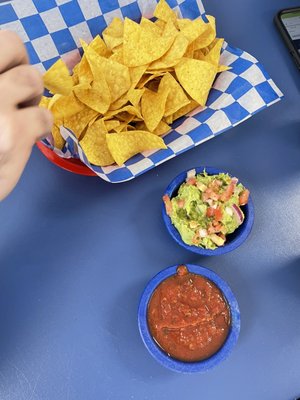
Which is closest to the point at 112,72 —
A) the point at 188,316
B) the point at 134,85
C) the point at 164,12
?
the point at 134,85

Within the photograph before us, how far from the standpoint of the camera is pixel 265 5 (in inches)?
67.9

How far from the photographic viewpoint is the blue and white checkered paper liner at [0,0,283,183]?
1325 mm

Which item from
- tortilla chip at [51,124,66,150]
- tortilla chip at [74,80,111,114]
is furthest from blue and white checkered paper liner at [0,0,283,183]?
tortilla chip at [74,80,111,114]

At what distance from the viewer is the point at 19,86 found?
2.56 ft

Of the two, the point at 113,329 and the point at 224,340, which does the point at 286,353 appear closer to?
the point at 224,340

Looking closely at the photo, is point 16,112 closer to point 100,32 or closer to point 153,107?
point 153,107

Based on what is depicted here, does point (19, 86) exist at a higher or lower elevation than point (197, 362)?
higher

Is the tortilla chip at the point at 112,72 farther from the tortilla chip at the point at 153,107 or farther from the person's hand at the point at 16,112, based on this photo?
the person's hand at the point at 16,112

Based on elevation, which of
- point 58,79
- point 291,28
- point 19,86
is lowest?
point 291,28

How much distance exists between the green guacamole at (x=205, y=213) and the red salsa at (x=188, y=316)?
0.10m

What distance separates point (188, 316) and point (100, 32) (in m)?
0.99

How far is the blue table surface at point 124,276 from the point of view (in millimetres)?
1219

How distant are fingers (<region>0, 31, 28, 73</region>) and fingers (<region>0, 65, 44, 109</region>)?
0.02 meters

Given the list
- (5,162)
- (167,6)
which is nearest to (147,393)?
(5,162)
